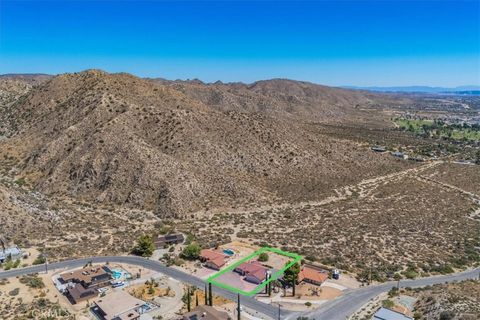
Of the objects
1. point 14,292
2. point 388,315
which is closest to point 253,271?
point 388,315

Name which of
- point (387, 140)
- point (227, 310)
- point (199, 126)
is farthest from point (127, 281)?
point (387, 140)

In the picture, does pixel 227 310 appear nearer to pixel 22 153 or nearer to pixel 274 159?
pixel 274 159

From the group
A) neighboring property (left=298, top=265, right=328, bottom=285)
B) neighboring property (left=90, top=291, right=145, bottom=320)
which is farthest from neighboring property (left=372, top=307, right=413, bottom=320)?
neighboring property (left=90, top=291, right=145, bottom=320)

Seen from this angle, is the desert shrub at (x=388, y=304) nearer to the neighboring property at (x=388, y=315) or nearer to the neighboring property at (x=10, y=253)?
the neighboring property at (x=388, y=315)

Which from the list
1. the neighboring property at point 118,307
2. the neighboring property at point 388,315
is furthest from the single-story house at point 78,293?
A: the neighboring property at point 388,315

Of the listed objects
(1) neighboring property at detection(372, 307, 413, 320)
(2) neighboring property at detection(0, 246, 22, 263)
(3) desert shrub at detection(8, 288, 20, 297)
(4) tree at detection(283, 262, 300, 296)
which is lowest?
(1) neighboring property at detection(372, 307, 413, 320)

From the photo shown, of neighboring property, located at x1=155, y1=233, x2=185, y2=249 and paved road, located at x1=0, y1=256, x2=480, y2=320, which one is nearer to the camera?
paved road, located at x1=0, y1=256, x2=480, y2=320

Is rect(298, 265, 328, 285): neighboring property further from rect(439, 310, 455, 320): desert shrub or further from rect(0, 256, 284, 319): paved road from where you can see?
rect(439, 310, 455, 320): desert shrub
